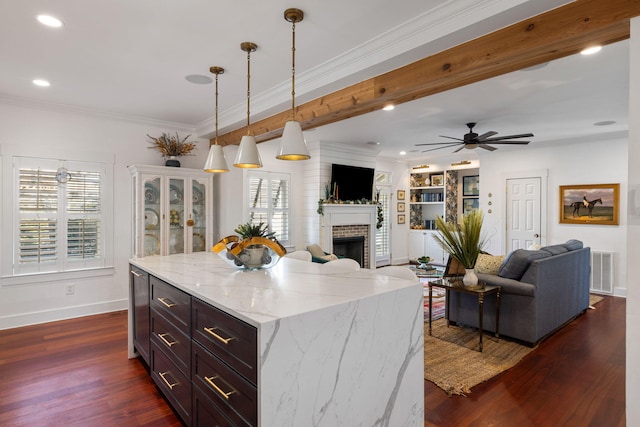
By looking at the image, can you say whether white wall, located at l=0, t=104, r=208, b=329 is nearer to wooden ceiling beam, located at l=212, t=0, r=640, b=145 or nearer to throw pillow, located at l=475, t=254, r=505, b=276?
wooden ceiling beam, located at l=212, t=0, r=640, b=145

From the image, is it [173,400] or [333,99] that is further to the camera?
[333,99]

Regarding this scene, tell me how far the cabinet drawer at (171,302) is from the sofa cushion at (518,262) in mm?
3165

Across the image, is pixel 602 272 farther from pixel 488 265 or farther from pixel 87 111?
pixel 87 111

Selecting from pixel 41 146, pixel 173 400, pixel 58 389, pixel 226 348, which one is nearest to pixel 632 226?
pixel 226 348

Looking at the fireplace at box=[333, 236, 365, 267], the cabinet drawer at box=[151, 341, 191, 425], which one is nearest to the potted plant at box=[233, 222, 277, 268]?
the cabinet drawer at box=[151, 341, 191, 425]

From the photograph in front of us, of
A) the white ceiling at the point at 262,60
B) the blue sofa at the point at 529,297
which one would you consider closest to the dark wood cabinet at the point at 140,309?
the white ceiling at the point at 262,60

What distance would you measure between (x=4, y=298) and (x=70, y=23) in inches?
135

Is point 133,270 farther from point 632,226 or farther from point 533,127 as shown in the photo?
point 533,127

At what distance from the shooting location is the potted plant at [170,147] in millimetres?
4824

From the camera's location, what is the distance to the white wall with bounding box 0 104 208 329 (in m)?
4.00

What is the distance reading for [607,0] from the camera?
1.76 m

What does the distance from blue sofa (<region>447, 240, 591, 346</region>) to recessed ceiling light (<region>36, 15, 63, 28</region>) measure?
14.0ft

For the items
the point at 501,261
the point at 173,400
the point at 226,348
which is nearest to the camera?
the point at 226,348

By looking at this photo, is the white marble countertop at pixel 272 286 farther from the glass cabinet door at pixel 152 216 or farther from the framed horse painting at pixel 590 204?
the framed horse painting at pixel 590 204
